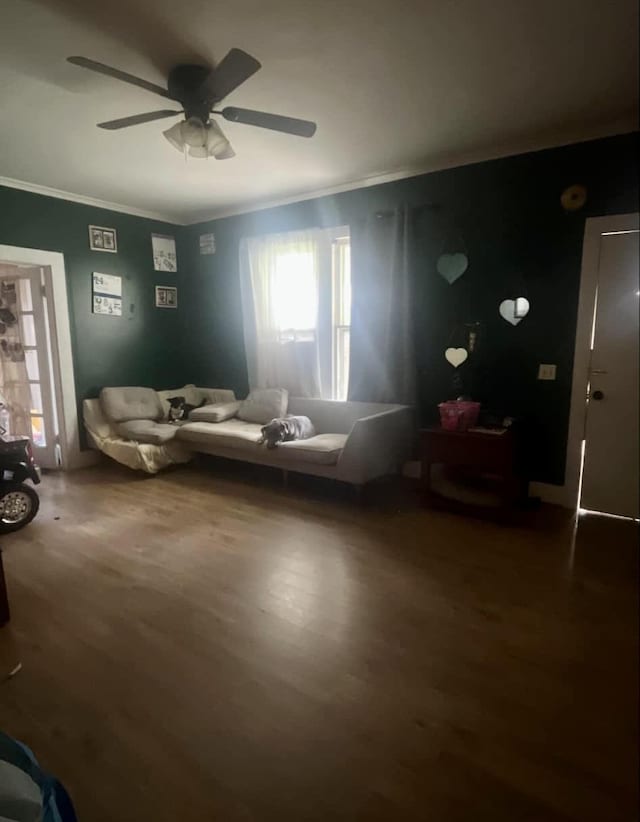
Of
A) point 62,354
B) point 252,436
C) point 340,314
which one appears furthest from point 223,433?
point 62,354

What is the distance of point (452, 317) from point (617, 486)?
1638 millimetres

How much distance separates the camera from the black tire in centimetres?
289

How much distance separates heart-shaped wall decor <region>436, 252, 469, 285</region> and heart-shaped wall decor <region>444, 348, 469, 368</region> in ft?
1.72

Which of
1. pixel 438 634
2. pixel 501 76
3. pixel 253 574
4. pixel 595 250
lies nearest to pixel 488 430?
pixel 595 250

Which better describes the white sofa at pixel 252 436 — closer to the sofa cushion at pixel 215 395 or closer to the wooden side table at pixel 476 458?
the sofa cushion at pixel 215 395

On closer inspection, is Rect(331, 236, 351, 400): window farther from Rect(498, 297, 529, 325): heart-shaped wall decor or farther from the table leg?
the table leg

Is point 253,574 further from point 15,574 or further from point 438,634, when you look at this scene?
point 15,574

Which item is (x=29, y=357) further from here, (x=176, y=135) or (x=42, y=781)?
(x=42, y=781)

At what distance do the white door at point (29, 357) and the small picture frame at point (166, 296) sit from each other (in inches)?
46.0

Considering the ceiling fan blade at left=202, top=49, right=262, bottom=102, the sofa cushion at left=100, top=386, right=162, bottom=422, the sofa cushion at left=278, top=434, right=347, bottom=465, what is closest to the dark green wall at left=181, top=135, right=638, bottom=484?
the sofa cushion at left=278, top=434, right=347, bottom=465

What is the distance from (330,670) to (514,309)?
2.69 metres

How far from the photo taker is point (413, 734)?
1.43 m

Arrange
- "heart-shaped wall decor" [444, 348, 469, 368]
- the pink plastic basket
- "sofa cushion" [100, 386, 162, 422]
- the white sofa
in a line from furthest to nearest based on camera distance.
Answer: "sofa cushion" [100, 386, 162, 422], "heart-shaped wall decor" [444, 348, 469, 368], the white sofa, the pink plastic basket

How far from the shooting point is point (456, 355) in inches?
139
